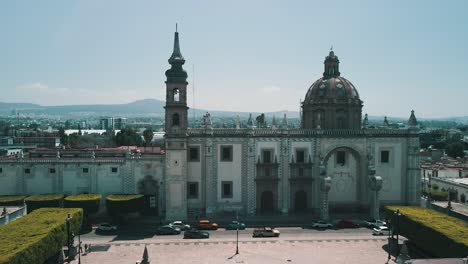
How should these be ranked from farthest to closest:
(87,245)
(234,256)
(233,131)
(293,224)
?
1. (233,131)
2. (293,224)
3. (87,245)
4. (234,256)

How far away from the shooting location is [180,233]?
52.0m

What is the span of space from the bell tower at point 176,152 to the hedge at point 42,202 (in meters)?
12.4

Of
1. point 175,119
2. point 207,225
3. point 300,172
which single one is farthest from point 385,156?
point 175,119

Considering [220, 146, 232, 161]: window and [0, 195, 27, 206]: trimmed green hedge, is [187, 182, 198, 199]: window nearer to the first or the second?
[220, 146, 232, 161]: window

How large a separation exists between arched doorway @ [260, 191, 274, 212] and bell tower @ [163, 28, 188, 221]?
10.1 m

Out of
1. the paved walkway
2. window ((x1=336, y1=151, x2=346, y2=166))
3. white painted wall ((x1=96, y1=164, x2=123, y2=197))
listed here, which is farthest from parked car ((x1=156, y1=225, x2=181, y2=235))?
window ((x1=336, y1=151, x2=346, y2=166))

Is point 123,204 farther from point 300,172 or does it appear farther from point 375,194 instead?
point 375,194

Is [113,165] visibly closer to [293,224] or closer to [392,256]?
[293,224]

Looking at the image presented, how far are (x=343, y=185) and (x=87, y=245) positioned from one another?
108 ft

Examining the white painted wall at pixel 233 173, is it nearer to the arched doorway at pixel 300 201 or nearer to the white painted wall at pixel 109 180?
the arched doorway at pixel 300 201

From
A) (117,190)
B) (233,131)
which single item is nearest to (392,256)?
(233,131)

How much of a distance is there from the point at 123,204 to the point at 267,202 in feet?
59.8

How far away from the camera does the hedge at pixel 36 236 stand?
3203 cm

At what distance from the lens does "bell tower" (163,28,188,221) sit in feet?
187
